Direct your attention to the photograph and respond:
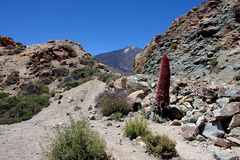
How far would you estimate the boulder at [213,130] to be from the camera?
867 cm

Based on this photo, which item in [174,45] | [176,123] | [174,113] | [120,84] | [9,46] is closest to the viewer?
[176,123]

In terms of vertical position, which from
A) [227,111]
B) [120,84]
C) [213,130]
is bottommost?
[213,130]

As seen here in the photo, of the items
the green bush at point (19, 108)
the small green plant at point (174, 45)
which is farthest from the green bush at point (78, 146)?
the small green plant at point (174, 45)

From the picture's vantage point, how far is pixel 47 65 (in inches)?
1202

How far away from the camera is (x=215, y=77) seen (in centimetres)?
1358

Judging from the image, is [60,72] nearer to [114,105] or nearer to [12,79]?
[12,79]

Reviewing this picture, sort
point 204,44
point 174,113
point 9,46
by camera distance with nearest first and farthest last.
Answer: point 174,113
point 204,44
point 9,46

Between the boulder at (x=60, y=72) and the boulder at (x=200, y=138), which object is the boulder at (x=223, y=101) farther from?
the boulder at (x=60, y=72)

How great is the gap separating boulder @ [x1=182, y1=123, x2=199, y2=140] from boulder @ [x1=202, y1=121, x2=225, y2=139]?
0.78ft

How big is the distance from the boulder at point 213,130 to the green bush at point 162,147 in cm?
172

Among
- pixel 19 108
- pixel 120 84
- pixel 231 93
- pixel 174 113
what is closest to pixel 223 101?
pixel 231 93

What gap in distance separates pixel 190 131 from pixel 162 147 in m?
1.89

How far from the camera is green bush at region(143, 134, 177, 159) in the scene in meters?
7.23

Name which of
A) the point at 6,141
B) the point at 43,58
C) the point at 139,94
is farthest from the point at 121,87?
the point at 43,58
